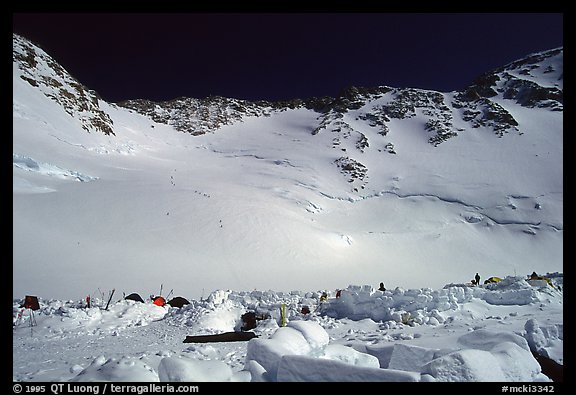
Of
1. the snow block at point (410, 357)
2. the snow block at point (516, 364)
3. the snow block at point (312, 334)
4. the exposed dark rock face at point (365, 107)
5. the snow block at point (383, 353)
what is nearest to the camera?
the snow block at point (516, 364)

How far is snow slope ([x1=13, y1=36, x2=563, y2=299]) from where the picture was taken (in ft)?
58.4

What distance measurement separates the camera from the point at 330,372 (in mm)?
3590

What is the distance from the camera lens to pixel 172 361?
12.6 ft

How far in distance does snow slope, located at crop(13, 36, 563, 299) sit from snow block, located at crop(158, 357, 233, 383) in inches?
456

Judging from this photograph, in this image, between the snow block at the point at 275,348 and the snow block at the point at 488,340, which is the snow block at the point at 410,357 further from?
the snow block at the point at 275,348

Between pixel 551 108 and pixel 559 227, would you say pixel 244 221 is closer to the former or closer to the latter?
pixel 559 227

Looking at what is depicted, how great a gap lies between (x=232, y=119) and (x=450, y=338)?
3351 inches

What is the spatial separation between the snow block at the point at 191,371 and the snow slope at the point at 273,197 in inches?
456

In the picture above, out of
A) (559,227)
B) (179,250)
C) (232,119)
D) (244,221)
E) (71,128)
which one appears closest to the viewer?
(179,250)

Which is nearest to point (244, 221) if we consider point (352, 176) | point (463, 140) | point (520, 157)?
point (352, 176)

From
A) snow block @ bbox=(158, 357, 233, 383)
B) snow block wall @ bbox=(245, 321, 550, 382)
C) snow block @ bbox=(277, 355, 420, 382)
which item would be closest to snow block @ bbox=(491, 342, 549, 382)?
snow block wall @ bbox=(245, 321, 550, 382)

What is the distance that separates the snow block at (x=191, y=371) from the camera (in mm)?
3668

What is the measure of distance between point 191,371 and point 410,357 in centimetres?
313

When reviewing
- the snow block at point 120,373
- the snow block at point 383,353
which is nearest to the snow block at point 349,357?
the snow block at point 383,353
